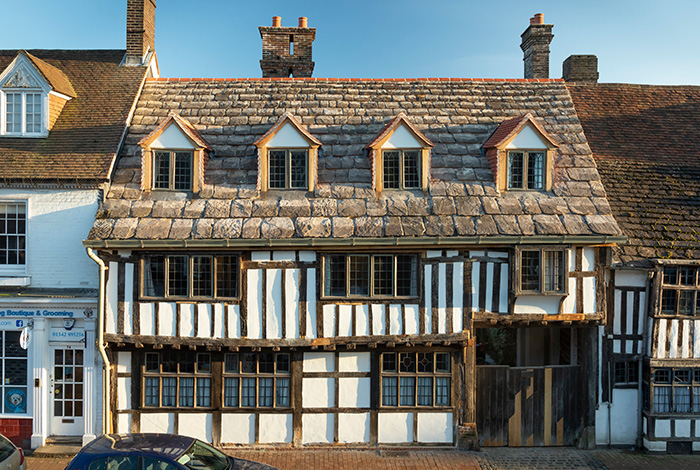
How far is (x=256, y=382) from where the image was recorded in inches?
447

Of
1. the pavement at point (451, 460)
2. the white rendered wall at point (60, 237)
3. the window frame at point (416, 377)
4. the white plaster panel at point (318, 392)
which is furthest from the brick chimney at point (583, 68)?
the white rendered wall at point (60, 237)

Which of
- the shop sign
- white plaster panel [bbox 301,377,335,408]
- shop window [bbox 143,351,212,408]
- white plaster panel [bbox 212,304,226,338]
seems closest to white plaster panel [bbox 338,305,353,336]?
white plaster panel [bbox 301,377,335,408]

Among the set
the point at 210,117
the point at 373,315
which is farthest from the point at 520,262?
the point at 210,117

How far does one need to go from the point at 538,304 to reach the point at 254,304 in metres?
6.46

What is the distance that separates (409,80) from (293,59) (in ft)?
12.6

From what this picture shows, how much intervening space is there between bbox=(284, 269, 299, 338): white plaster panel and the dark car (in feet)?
9.74

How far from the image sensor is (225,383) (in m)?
11.4

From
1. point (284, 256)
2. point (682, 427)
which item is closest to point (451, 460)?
point (682, 427)

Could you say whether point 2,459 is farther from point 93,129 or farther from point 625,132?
point 625,132

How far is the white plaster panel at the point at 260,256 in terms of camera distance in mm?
10992

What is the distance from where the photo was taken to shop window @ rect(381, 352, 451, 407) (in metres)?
11.4

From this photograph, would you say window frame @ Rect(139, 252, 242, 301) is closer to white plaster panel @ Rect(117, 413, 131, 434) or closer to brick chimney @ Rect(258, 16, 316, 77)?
white plaster panel @ Rect(117, 413, 131, 434)

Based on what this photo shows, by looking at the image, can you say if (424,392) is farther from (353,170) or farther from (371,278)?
(353,170)

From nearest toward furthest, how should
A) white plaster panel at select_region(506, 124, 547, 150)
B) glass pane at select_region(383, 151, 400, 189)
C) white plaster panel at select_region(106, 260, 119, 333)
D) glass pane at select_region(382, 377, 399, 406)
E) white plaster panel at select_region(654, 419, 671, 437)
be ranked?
1. white plaster panel at select_region(106, 260, 119, 333)
2. glass pane at select_region(382, 377, 399, 406)
3. white plaster panel at select_region(654, 419, 671, 437)
4. white plaster panel at select_region(506, 124, 547, 150)
5. glass pane at select_region(383, 151, 400, 189)
